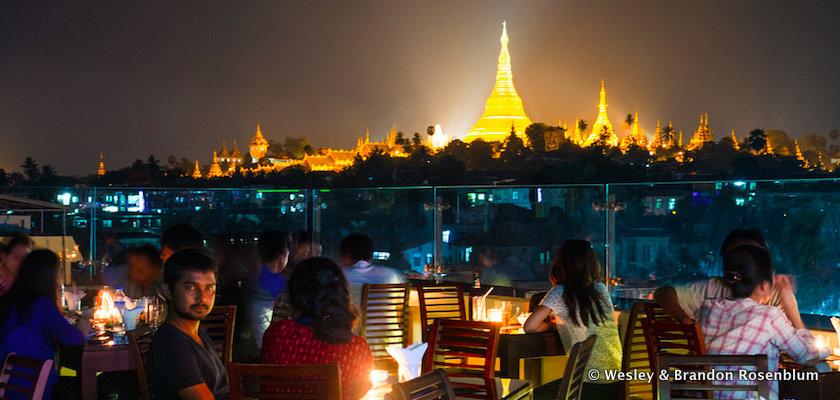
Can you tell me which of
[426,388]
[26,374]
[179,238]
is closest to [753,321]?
[426,388]

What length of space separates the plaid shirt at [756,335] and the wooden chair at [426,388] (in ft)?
3.61

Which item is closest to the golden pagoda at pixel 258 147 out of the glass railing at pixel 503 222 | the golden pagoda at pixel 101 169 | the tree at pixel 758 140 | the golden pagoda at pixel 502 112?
the golden pagoda at pixel 502 112

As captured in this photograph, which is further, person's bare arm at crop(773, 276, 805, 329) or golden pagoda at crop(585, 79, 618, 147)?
golden pagoda at crop(585, 79, 618, 147)

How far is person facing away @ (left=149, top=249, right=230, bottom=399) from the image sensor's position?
86.4 inches

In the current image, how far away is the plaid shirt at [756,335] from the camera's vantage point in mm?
2619

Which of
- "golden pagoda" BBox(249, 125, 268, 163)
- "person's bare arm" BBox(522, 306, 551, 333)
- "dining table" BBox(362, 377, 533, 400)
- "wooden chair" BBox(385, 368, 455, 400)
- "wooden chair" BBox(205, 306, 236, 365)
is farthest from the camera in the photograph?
"golden pagoda" BBox(249, 125, 268, 163)

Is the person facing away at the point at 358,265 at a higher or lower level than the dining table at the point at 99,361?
higher

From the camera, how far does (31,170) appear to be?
110ft

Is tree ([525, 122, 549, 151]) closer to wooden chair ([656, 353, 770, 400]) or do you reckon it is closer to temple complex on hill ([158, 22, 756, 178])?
temple complex on hill ([158, 22, 756, 178])

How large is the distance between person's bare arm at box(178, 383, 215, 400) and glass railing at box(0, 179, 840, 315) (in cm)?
206

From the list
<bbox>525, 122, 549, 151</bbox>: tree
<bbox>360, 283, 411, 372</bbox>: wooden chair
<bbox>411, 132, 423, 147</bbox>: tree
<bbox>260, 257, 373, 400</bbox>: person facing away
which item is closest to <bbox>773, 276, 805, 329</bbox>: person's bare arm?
<bbox>260, 257, 373, 400</bbox>: person facing away

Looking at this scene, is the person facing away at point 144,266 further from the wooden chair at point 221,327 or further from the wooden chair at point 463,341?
the wooden chair at point 463,341

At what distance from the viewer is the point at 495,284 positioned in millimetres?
6027

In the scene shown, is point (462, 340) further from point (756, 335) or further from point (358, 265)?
point (358, 265)
